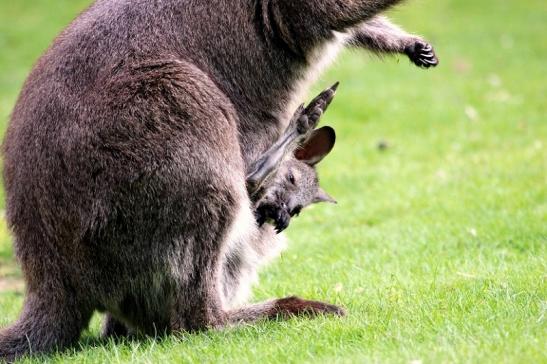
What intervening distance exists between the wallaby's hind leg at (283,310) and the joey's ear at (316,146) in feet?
4.70

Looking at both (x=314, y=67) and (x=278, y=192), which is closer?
(x=314, y=67)

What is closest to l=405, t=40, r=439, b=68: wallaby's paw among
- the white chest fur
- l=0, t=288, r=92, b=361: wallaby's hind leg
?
the white chest fur

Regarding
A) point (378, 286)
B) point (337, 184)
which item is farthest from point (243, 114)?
point (337, 184)

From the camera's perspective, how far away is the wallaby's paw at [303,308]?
564cm

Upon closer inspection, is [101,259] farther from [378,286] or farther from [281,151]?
[378,286]

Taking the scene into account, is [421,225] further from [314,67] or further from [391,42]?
[314,67]

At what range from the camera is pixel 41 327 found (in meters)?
5.47

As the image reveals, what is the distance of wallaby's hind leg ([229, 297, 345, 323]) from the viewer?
565 cm

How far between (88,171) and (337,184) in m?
6.36

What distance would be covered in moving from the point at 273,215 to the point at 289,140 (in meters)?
0.53

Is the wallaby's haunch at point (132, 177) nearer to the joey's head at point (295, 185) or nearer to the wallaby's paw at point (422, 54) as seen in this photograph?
the joey's head at point (295, 185)

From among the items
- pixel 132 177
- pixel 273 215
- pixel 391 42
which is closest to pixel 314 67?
pixel 391 42

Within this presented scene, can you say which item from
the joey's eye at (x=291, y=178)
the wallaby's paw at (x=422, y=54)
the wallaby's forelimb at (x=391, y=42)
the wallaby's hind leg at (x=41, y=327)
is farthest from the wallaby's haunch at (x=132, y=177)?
the wallaby's paw at (x=422, y=54)

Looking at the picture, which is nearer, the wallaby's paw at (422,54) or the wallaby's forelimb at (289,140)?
the wallaby's forelimb at (289,140)
